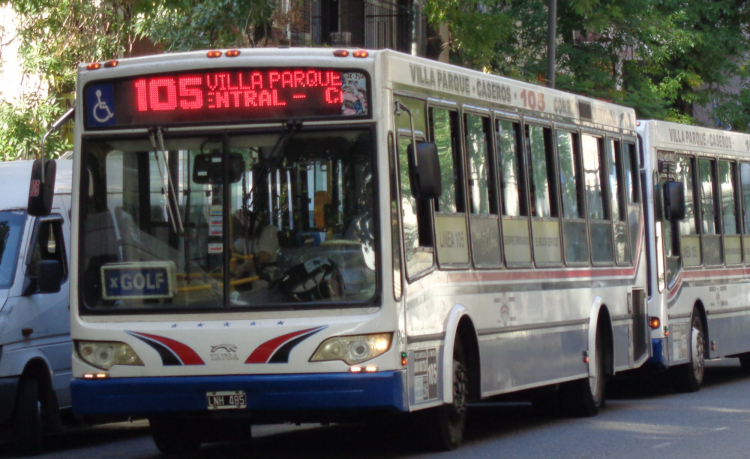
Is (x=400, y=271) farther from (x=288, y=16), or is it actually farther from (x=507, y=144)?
(x=288, y=16)

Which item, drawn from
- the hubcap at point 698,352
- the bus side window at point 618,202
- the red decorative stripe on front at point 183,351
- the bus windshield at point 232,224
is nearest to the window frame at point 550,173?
the bus side window at point 618,202

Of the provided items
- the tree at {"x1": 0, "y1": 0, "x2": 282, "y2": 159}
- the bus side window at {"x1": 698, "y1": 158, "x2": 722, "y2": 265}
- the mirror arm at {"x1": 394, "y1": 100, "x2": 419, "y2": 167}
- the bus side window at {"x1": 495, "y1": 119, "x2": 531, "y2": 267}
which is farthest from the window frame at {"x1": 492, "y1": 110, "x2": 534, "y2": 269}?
the bus side window at {"x1": 698, "y1": 158, "x2": 722, "y2": 265}

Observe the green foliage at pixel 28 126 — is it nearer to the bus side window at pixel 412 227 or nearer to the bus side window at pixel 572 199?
the bus side window at pixel 572 199

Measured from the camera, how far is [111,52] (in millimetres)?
18359

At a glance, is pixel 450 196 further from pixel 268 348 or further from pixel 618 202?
pixel 618 202

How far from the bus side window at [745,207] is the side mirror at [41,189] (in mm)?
11589

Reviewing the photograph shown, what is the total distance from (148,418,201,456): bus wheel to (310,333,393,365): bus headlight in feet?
6.93

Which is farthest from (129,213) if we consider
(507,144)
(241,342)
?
(507,144)

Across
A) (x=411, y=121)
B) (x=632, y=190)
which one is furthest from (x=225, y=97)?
(x=632, y=190)

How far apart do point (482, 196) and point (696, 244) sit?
691cm

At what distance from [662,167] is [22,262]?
8210 mm

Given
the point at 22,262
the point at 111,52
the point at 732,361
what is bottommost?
the point at 732,361

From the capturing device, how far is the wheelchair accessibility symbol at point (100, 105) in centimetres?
959

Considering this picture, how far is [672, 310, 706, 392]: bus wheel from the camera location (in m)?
16.7
